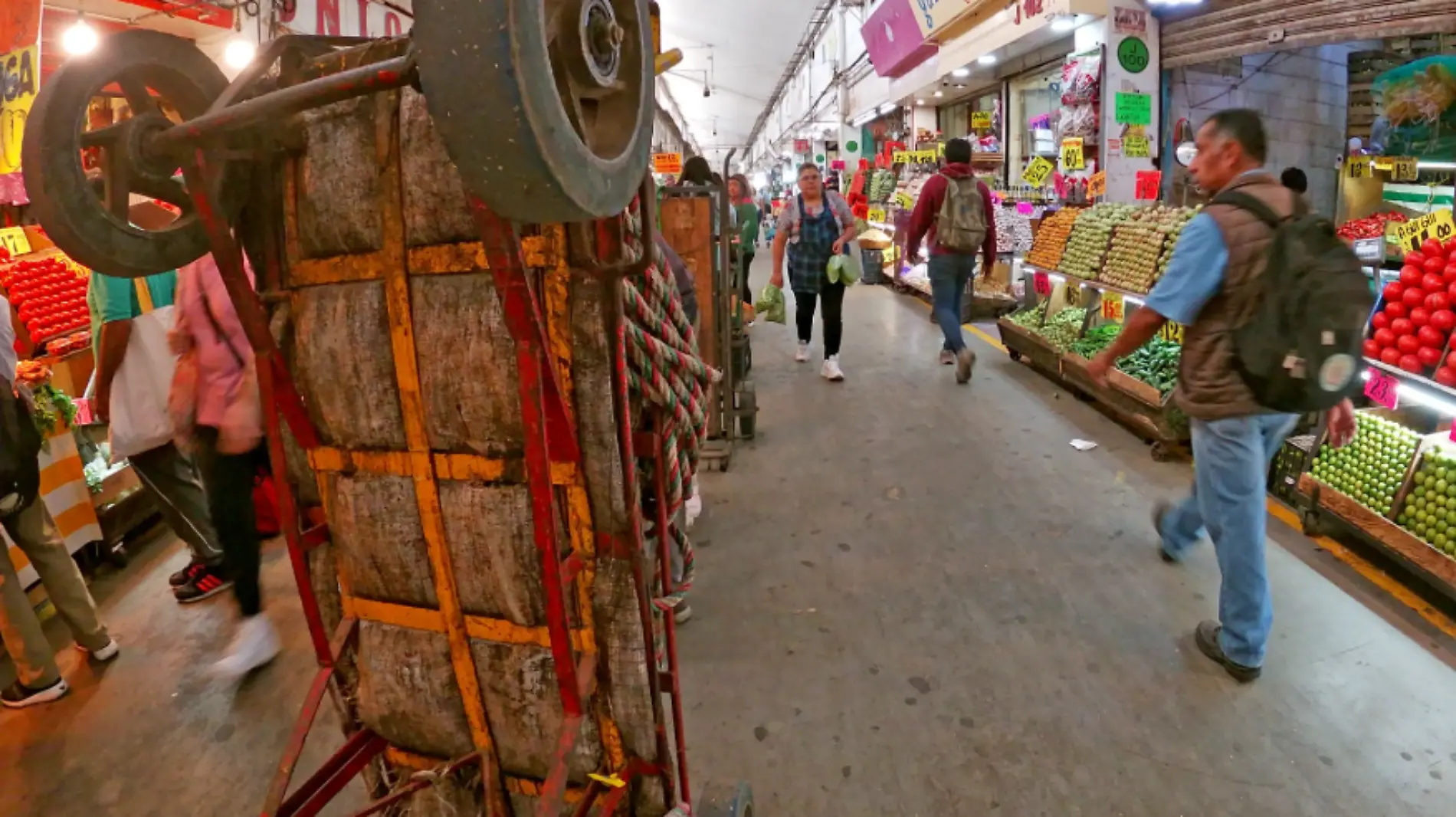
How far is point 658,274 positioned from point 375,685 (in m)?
1.09

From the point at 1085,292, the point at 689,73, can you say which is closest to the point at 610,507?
the point at 1085,292

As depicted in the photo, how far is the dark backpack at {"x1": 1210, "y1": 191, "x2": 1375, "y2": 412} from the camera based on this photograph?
8.24ft

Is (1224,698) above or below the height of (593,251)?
below

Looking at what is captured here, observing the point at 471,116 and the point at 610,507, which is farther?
the point at 610,507

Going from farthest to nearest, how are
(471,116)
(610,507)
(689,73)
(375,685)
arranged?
(689,73) < (375,685) < (610,507) < (471,116)

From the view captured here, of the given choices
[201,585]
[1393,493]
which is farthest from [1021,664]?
[201,585]

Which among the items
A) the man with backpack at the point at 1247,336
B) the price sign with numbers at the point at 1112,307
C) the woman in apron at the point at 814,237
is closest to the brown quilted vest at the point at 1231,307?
the man with backpack at the point at 1247,336

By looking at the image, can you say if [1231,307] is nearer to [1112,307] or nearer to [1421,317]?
[1421,317]

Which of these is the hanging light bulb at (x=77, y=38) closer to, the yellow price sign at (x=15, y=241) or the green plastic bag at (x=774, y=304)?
the yellow price sign at (x=15, y=241)

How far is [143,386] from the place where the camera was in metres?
3.56

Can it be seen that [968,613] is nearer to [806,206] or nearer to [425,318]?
[425,318]

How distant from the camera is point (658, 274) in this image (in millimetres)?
1782

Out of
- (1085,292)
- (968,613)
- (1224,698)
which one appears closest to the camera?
(1224,698)

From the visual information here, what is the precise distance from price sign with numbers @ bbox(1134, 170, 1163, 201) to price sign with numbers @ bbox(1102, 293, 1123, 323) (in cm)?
122
